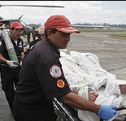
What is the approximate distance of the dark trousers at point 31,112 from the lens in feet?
7.46

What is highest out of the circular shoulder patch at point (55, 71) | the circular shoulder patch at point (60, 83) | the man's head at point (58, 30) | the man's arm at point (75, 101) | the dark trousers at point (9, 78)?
the man's head at point (58, 30)

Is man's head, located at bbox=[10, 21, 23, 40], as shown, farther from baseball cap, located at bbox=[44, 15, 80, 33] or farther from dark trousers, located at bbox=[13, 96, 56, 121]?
baseball cap, located at bbox=[44, 15, 80, 33]

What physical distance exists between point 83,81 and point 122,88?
474 mm

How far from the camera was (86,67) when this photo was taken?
3.49 metres

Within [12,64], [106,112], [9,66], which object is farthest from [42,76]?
[9,66]

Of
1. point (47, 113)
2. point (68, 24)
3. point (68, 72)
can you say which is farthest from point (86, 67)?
point (68, 24)

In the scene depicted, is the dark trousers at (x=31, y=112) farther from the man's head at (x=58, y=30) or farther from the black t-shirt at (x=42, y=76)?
the man's head at (x=58, y=30)

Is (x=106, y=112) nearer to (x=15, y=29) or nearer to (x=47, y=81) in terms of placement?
(x=47, y=81)

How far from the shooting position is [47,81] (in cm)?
194

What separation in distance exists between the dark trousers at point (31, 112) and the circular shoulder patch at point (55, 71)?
18.3 inches

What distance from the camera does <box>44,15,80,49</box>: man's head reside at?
202 cm

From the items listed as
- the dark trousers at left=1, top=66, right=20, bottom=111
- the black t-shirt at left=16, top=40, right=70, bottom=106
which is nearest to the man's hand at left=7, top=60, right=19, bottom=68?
the dark trousers at left=1, top=66, right=20, bottom=111

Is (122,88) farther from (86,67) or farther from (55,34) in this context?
(55,34)

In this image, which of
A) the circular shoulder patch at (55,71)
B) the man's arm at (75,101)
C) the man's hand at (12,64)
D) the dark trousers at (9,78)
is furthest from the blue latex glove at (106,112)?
the dark trousers at (9,78)
